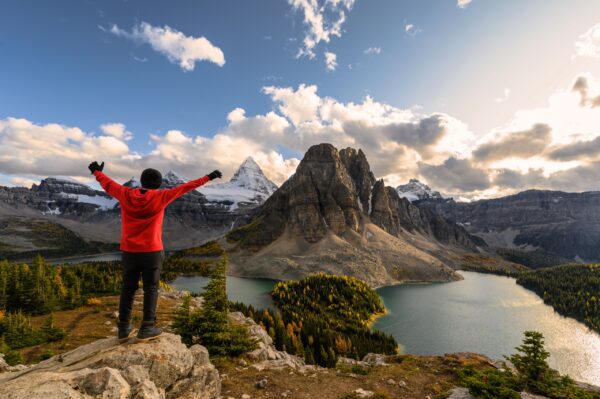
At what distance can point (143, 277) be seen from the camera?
730 cm

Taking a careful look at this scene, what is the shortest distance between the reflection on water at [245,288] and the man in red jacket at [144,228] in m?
55.2

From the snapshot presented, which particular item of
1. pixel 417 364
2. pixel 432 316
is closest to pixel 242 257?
pixel 432 316

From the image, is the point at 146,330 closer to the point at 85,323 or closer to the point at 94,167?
the point at 94,167

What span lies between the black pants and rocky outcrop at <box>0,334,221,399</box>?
0.84 m

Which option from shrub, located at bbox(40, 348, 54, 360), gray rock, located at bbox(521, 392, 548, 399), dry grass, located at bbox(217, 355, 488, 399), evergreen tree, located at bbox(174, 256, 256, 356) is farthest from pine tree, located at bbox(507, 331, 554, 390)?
shrub, located at bbox(40, 348, 54, 360)

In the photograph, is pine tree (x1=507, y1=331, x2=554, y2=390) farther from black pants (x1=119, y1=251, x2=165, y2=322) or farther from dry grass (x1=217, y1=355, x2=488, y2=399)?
black pants (x1=119, y1=251, x2=165, y2=322)

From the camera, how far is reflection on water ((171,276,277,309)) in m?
67.8

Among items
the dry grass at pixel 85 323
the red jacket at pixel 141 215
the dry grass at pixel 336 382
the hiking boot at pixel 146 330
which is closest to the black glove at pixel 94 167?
the red jacket at pixel 141 215

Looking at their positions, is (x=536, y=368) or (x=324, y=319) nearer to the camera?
(x=536, y=368)

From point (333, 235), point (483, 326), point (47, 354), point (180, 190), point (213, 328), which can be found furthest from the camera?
point (333, 235)

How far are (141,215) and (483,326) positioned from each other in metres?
64.7

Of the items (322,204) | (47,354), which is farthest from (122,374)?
(322,204)

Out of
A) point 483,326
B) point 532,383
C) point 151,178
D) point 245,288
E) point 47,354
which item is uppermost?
point 151,178

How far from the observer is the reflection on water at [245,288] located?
67.8m
